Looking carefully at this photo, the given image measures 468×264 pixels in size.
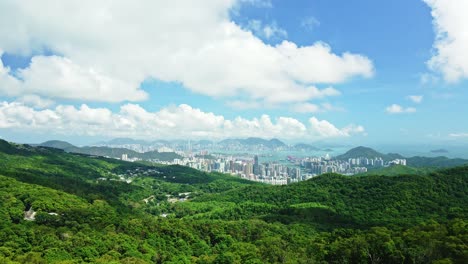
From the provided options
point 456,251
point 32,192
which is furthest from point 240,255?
point 32,192

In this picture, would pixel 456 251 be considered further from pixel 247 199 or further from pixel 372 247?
pixel 247 199

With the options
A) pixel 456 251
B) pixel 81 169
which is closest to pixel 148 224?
pixel 456 251

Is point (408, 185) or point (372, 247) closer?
point (372, 247)

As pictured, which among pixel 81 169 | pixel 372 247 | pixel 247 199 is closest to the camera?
pixel 372 247

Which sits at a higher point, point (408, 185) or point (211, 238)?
point (408, 185)

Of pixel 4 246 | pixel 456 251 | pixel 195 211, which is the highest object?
pixel 456 251

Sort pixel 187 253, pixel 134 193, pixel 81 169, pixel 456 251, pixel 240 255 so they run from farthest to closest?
pixel 81 169
pixel 134 193
pixel 187 253
pixel 240 255
pixel 456 251
